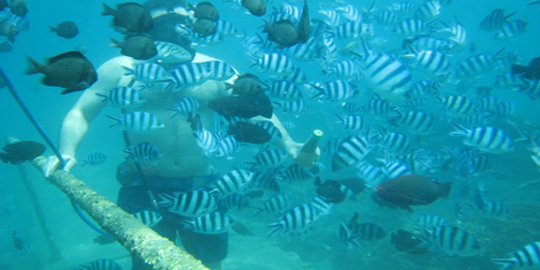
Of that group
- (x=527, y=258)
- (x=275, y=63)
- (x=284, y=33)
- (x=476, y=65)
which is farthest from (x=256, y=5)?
(x=476, y=65)

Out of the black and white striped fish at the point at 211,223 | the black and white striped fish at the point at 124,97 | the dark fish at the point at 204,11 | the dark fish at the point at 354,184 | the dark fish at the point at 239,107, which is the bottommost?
the black and white striped fish at the point at 211,223

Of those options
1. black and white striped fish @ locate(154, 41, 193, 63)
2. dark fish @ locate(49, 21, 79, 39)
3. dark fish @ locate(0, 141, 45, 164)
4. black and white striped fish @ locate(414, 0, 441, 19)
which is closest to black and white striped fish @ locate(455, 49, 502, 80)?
black and white striped fish @ locate(414, 0, 441, 19)

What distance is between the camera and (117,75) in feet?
13.1

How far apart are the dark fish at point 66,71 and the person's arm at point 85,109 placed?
2114 millimetres

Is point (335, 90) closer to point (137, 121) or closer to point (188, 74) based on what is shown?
point (188, 74)

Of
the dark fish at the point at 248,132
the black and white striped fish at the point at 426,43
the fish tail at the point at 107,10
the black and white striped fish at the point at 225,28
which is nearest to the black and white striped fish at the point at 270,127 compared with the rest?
the dark fish at the point at 248,132

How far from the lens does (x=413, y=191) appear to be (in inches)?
103

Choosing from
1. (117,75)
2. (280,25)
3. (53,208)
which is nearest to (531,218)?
(280,25)

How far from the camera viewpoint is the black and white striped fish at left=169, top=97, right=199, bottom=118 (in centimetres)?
370

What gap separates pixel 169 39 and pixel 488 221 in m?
7.86

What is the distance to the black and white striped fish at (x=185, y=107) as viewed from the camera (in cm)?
370

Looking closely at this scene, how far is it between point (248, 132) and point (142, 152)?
1404mm

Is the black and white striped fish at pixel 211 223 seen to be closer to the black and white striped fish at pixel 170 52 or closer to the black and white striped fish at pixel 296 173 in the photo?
the black and white striped fish at pixel 296 173

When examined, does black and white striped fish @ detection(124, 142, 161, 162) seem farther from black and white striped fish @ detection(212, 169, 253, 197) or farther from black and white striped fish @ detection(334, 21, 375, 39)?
black and white striped fish @ detection(334, 21, 375, 39)
